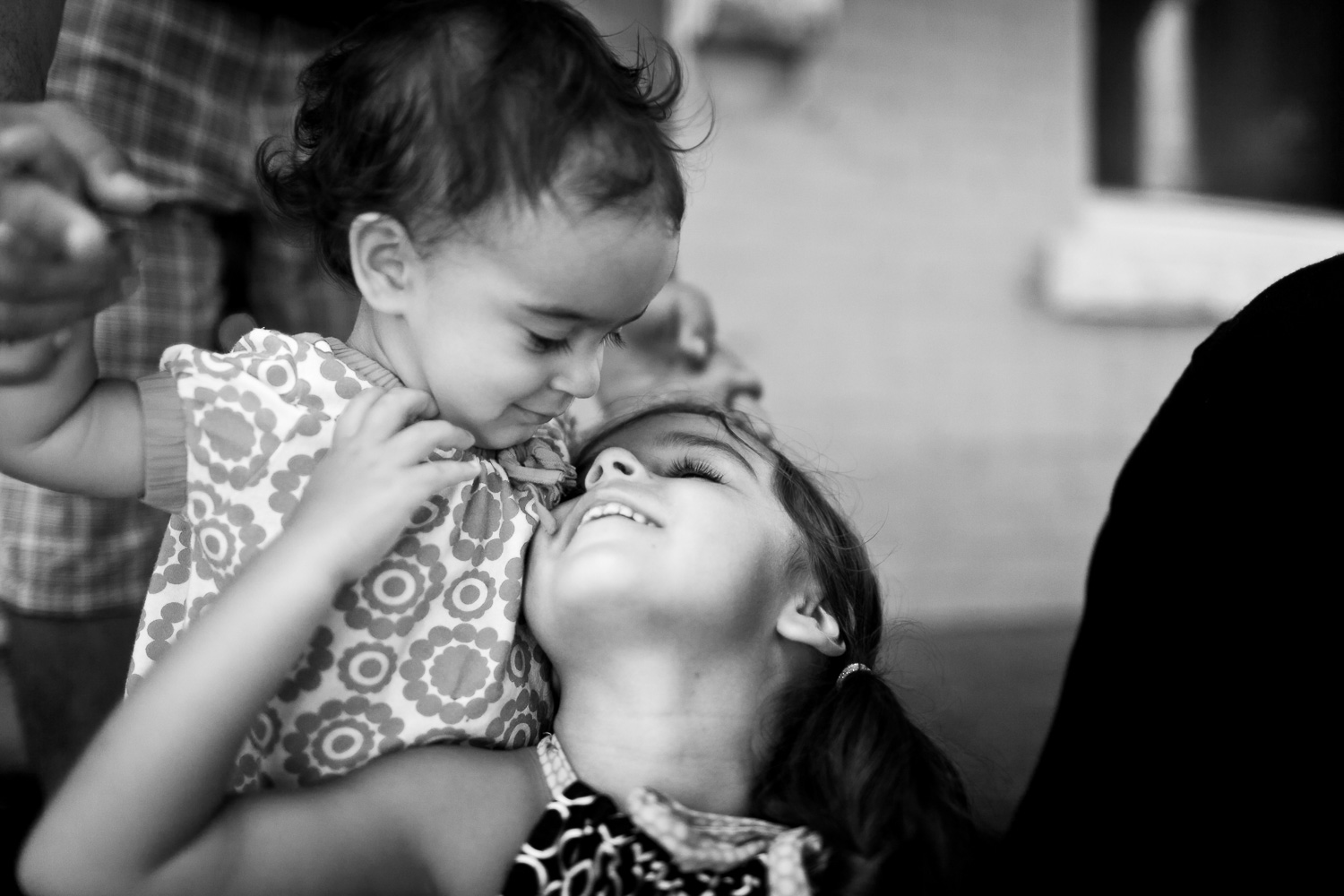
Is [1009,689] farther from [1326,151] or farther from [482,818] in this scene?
[1326,151]

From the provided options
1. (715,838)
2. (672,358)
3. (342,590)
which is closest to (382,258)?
(342,590)

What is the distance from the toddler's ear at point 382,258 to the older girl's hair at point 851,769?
0.36 m

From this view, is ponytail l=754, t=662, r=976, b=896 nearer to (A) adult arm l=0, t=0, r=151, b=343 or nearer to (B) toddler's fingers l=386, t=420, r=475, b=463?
(B) toddler's fingers l=386, t=420, r=475, b=463

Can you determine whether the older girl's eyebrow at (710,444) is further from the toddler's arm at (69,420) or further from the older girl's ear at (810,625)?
the toddler's arm at (69,420)

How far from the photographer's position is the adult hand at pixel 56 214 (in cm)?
80

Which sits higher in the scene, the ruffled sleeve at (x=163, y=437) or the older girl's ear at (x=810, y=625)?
the ruffled sleeve at (x=163, y=437)

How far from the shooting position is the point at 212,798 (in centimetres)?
86

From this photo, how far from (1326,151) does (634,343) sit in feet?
12.2

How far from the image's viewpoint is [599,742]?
3.62 ft

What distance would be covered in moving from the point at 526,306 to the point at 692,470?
31 cm

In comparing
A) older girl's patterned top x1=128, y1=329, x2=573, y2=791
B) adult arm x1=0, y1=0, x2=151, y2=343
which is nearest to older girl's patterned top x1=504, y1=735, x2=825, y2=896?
older girl's patterned top x1=128, y1=329, x2=573, y2=791

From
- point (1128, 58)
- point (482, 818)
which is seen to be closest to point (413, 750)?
point (482, 818)

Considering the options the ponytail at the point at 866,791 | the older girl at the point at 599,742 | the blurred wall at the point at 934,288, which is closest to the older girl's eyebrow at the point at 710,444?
the older girl at the point at 599,742

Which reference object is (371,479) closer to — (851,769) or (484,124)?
(484,124)
